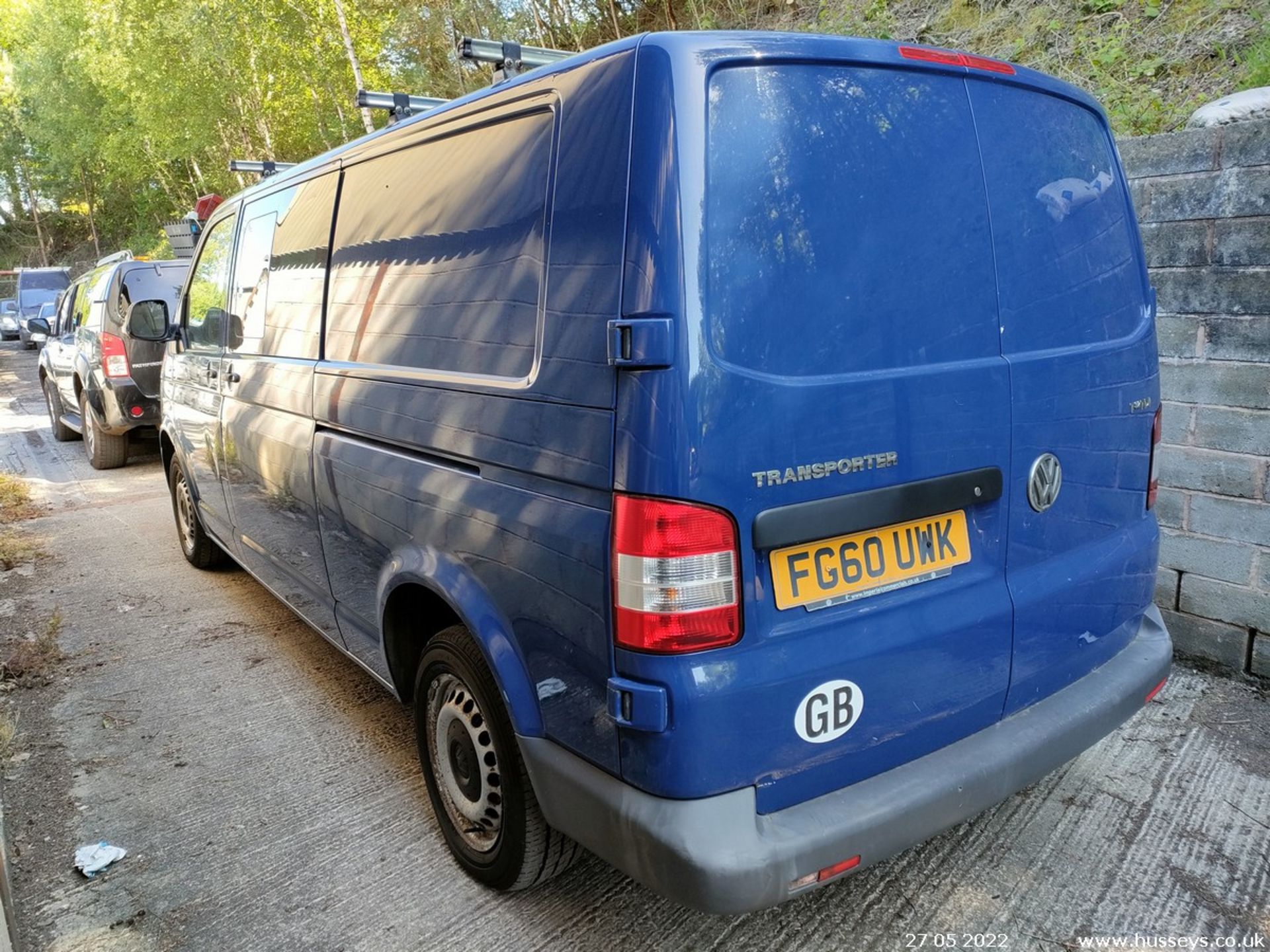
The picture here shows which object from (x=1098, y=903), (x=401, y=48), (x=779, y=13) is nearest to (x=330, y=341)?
(x=1098, y=903)

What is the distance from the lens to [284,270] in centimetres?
341

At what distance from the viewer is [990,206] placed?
205 cm

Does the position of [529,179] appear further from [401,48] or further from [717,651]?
[401,48]

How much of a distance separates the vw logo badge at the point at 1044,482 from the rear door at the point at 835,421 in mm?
103

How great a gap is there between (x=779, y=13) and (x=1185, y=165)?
8642mm

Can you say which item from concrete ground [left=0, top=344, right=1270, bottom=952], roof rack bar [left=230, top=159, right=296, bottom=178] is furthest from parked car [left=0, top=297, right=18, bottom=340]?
concrete ground [left=0, top=344, right=1270, bottom=952]

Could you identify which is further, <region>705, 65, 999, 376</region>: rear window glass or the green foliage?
the green foliage

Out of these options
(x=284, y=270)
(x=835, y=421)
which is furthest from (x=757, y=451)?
(x=284, y=270)

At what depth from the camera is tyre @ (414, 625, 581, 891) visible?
7.32ft

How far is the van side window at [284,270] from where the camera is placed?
3.10 m

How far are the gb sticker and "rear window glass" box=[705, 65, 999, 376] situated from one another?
0.65m

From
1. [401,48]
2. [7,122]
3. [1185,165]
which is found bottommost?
[1185,165]

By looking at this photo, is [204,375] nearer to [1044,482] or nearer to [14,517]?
[1044,482]

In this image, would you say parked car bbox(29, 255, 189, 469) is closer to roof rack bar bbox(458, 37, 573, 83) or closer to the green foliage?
roof rack bar bbox(458, 37, 573, 83)
